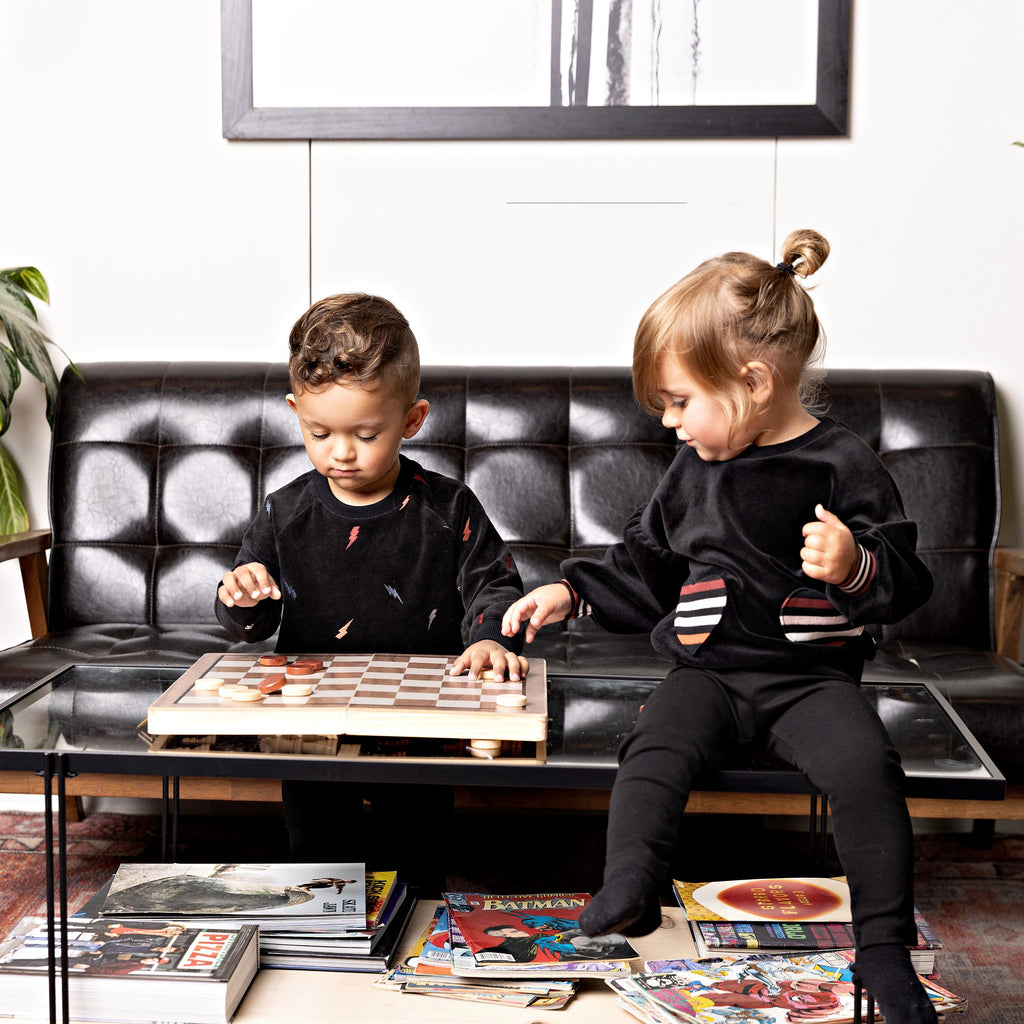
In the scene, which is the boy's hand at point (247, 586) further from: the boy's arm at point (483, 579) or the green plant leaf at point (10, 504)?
the green plant leaf at point (10, 504)

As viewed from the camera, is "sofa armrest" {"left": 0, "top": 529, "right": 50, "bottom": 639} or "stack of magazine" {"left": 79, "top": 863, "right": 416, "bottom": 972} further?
"sofa armrest" {"left": 0, "top": 529, "right": 50, "bottom": 639}

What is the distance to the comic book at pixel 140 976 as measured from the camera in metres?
1.23

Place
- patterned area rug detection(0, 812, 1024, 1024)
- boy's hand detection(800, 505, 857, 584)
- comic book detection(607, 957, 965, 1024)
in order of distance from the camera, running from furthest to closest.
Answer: patterned area rug detection(0, 812, 1024, 1024) → comic book detection(607, 957, 965, 1024) → boy's hand detection(800, 505, 857, 584)

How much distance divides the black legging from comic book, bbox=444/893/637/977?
0.85 feet

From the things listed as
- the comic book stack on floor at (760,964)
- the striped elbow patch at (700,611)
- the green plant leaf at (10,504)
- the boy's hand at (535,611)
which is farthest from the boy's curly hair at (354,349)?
the green plant leaf at (10,504)

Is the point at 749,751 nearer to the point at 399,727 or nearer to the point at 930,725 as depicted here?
the point at 930,725

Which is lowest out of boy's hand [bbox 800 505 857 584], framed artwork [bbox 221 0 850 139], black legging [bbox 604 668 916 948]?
black legging [bbox 604 668 916 948]

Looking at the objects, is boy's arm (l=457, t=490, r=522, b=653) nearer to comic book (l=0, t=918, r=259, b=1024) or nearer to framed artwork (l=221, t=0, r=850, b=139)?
comic book (l=0, t=918, r=259, b=1024)

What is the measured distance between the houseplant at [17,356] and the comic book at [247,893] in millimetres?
1244

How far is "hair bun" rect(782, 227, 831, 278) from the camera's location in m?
1.29

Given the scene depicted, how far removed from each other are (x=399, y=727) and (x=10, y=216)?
2074mm

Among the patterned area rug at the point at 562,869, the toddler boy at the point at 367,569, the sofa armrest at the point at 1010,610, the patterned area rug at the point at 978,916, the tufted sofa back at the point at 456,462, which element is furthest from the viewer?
the tufted sofa back at the point at 456,462

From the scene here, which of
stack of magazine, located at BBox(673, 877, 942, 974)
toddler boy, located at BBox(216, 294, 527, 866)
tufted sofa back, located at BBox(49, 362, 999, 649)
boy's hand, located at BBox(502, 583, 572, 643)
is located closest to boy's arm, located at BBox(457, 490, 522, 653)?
toddler boy, located at BBox(216, 294, 527, 866)

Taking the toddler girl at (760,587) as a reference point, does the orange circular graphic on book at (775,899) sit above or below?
below
